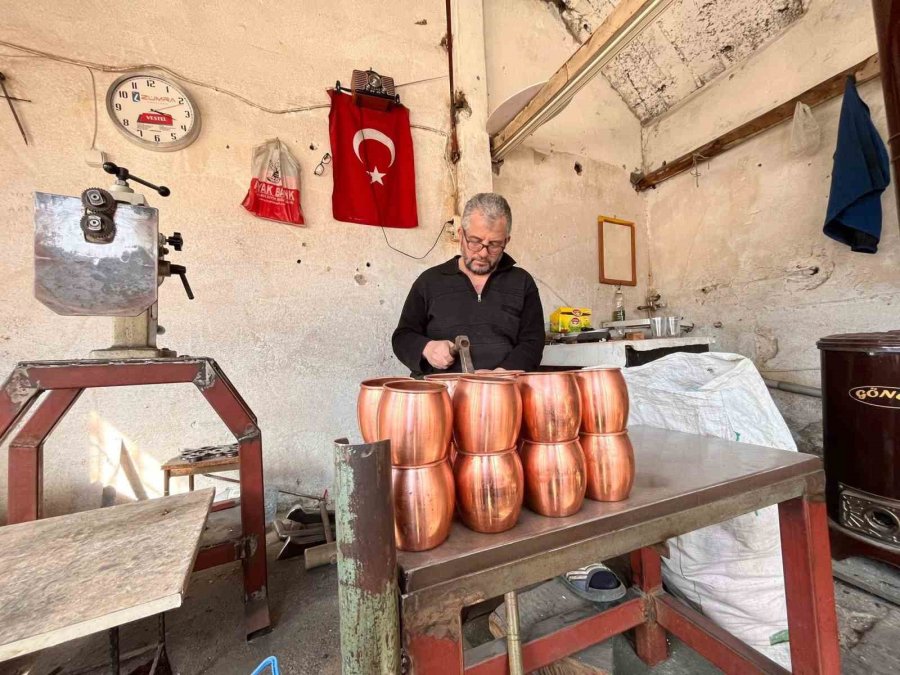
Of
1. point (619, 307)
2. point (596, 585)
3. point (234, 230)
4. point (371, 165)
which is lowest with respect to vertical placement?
point (596, 585)

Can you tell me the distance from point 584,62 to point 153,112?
233 cm

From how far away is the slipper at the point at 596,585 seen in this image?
1200 mm

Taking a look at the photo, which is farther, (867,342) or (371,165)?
(371,165)

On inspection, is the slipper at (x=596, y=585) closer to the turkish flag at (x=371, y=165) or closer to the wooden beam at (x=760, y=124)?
the turkish flag at (x=371, y=165)

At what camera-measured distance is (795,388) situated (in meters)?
2.47

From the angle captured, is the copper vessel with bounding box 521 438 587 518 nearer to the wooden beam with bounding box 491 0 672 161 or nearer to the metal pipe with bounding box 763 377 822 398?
the wooden beam with bounding box 491 0 672 161

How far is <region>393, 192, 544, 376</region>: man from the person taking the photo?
1.63m

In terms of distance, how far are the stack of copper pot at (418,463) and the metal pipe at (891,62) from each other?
7.19 feet

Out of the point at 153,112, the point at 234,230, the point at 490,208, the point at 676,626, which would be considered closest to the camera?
the point at 676,626

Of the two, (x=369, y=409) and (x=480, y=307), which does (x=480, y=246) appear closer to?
(x=480, y=307)

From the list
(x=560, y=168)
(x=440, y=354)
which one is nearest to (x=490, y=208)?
(x=440, y=354)

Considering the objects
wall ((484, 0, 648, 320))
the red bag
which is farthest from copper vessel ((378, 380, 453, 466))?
wall ((484, 0, 648, 320))

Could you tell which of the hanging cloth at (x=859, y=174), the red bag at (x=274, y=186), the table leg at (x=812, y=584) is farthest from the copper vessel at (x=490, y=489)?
the hanging cloth at (x=859, y=174)

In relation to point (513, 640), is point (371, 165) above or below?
above
